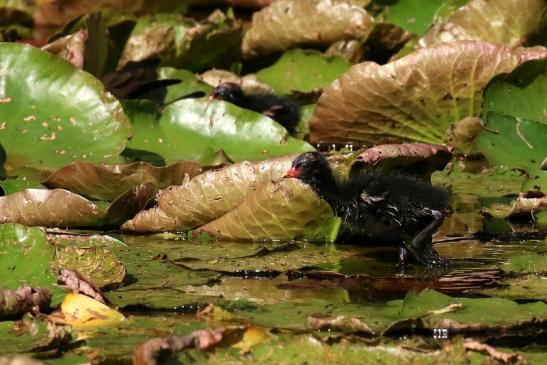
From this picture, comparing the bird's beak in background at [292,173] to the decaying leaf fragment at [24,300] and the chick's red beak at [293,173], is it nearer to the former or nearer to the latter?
the chick's red beak at [293,173]

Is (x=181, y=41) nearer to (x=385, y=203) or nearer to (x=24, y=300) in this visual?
(x=385, y=203)

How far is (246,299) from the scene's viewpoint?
12.1 feet

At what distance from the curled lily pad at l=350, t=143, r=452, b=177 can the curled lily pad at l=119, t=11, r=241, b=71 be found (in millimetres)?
2357

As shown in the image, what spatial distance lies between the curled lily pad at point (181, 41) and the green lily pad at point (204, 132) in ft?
3.92

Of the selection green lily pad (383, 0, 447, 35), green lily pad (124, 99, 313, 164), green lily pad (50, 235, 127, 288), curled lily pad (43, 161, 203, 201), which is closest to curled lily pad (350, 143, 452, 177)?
curled lily pad (43, 161, 203, 201)

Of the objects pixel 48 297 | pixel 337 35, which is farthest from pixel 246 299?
pixel 337 35

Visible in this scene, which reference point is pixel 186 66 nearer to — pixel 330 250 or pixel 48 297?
pixel 330 250

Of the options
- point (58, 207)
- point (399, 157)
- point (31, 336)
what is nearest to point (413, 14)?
point (399, 157)

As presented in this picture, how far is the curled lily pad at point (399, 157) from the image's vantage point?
474 centimetres

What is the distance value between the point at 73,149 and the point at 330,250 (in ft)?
4.15

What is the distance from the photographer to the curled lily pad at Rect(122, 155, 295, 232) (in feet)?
14.9

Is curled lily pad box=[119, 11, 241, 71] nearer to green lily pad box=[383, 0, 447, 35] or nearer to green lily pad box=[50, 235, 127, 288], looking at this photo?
→ green lily pad box=[383, 0, 447, 35]

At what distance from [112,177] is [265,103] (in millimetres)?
2270

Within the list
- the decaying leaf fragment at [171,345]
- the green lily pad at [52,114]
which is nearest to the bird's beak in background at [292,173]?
the green lily pad at [52,114]
